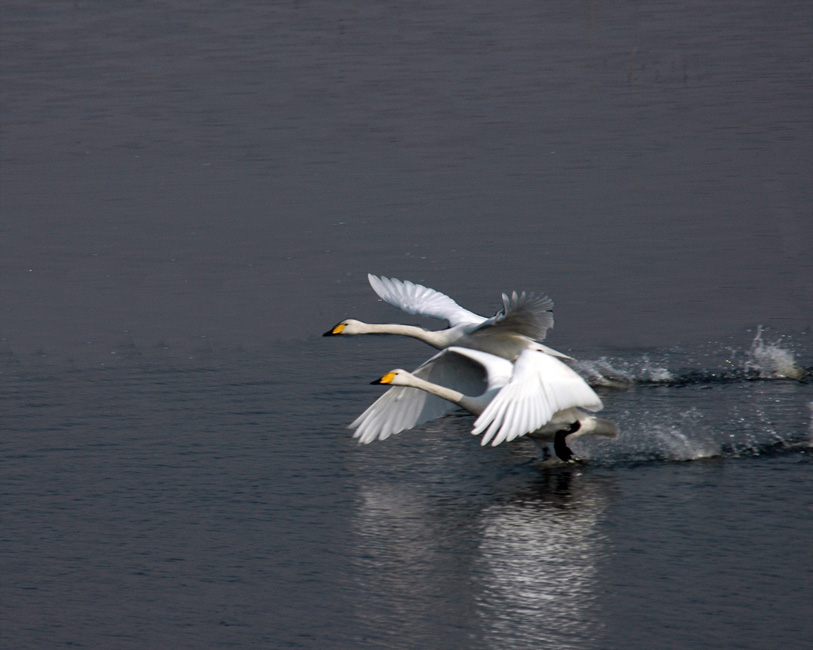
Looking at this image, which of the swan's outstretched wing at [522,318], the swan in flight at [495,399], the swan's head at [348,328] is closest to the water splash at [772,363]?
the swan's outstretched wing at [522,318]

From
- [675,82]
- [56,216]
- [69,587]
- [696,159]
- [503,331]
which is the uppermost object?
[675,82]

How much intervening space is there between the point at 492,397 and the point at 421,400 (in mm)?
856

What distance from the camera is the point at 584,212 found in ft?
49.7

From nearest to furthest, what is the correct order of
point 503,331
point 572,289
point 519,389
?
Result: point 519,389, point 503,331, point 572,289

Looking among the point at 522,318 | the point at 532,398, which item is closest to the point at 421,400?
the point at 522,318

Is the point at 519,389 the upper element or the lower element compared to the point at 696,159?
lower

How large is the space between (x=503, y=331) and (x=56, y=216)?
22.8ft

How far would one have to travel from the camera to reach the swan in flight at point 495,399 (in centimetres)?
879

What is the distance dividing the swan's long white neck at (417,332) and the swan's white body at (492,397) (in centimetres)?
41

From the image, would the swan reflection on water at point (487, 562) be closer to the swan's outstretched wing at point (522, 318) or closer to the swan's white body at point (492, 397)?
the swan's white body at point (492, 397)

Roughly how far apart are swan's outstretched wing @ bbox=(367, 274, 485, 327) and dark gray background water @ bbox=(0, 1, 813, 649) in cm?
41

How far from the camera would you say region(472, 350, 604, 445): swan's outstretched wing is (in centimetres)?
868

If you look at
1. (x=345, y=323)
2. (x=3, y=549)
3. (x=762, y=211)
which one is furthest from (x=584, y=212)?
(x=3, y=549)

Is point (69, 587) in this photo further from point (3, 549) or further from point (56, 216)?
point (56, 216)
